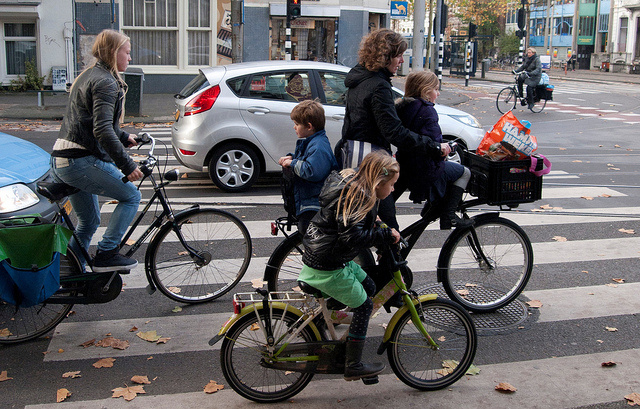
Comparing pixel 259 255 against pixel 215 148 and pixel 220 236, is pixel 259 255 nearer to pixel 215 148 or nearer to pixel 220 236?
pixel 220 236

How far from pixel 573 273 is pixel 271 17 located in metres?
23.4

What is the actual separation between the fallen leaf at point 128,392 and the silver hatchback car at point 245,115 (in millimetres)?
5158

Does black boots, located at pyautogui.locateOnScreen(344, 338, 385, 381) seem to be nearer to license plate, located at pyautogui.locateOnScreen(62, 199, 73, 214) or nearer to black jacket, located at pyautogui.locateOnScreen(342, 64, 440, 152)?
black jacket, located at pyautogui.locateOnScreen(342, 64, 440, 152)

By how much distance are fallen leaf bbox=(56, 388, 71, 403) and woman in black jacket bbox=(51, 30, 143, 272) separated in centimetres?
97

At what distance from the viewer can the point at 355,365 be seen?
3738mm

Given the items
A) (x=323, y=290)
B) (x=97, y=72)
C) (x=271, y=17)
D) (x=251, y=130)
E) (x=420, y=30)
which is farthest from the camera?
(x=271, y=17)

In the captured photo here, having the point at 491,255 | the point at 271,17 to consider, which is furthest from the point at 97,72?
the point at 271,17

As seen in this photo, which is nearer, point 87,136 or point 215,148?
point 87,136

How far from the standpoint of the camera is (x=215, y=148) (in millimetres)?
8859

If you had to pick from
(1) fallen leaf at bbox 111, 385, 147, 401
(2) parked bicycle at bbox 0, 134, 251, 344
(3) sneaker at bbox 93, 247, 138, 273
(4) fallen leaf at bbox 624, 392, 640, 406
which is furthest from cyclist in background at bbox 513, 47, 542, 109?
(1) fallen leaf at bbox 111, 385, 147, 401

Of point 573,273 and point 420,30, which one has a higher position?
point 420,30

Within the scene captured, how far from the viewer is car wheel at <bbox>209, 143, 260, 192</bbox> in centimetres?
882

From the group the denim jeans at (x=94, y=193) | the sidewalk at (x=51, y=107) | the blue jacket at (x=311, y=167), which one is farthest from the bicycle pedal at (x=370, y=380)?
the sidewalk at (x=51, y=107)

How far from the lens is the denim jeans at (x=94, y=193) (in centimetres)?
454
